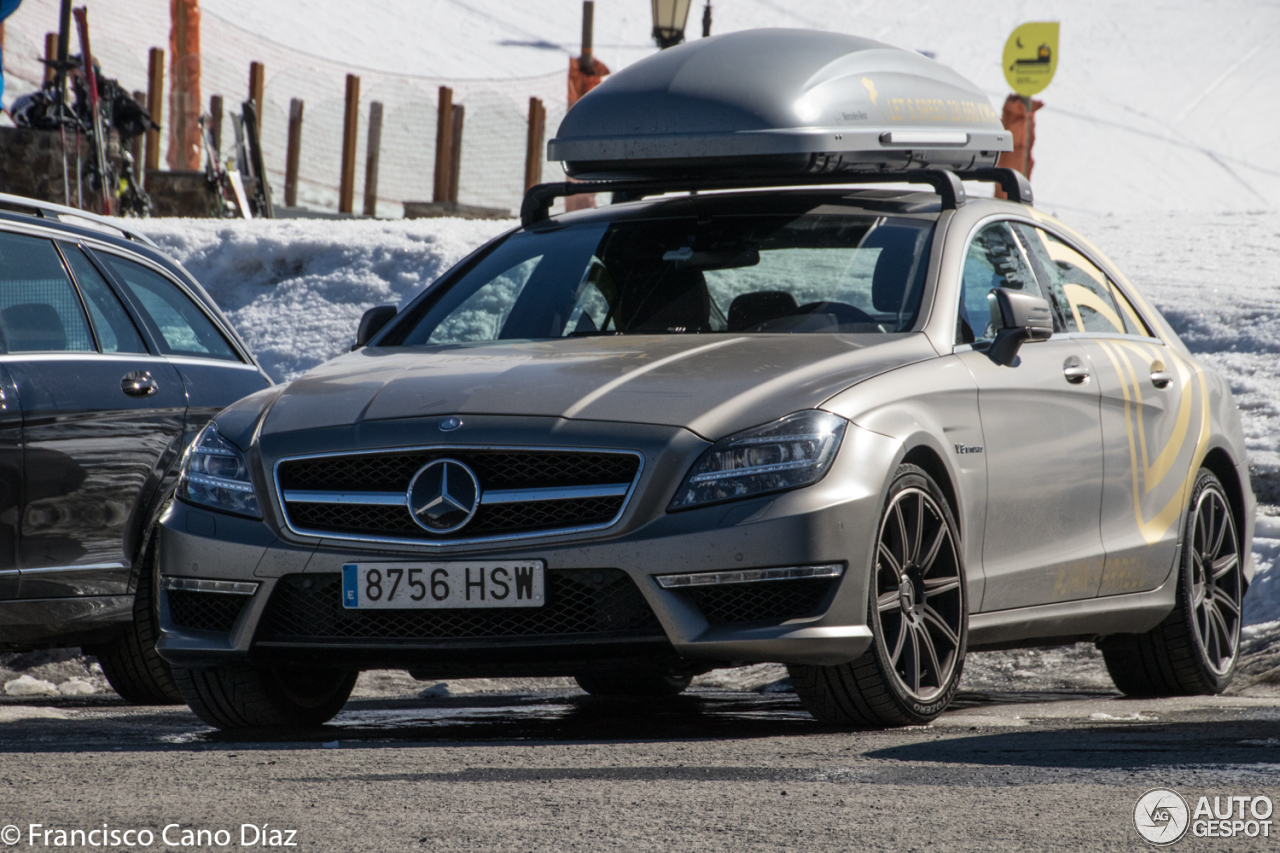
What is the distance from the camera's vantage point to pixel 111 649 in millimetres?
7008

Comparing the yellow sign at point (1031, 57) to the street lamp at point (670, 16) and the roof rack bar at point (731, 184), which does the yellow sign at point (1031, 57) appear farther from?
the roof rack bar at point (731, 184)

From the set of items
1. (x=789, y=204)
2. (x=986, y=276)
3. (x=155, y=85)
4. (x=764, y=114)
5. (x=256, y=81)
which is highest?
(x=764, y=114)

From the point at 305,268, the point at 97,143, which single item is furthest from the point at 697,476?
the point at 97,143

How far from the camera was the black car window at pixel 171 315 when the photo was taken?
23.2ft

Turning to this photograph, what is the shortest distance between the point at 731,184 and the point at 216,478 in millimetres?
2190

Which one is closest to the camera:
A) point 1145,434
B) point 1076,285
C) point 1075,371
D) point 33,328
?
point 1075,371

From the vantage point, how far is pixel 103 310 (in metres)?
6.88

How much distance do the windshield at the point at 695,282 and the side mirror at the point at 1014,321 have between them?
9.9 inches

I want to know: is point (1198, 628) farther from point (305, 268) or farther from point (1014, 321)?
point (305, 268)

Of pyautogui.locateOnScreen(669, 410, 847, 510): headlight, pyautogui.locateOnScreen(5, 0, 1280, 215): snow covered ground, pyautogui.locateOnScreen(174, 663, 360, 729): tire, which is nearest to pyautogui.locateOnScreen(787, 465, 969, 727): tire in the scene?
pyautogui.locateOnScreen(669, 410, 847, 510): headlight

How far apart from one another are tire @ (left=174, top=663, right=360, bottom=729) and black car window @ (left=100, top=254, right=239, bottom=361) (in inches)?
67.4

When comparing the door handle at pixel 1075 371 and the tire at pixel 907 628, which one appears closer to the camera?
the tire at pixel 907 628

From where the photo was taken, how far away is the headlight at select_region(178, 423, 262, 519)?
211 inches

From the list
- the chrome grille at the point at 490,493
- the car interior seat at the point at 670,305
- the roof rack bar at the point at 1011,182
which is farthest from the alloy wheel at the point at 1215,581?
the chrome grille at the point at 490,493
